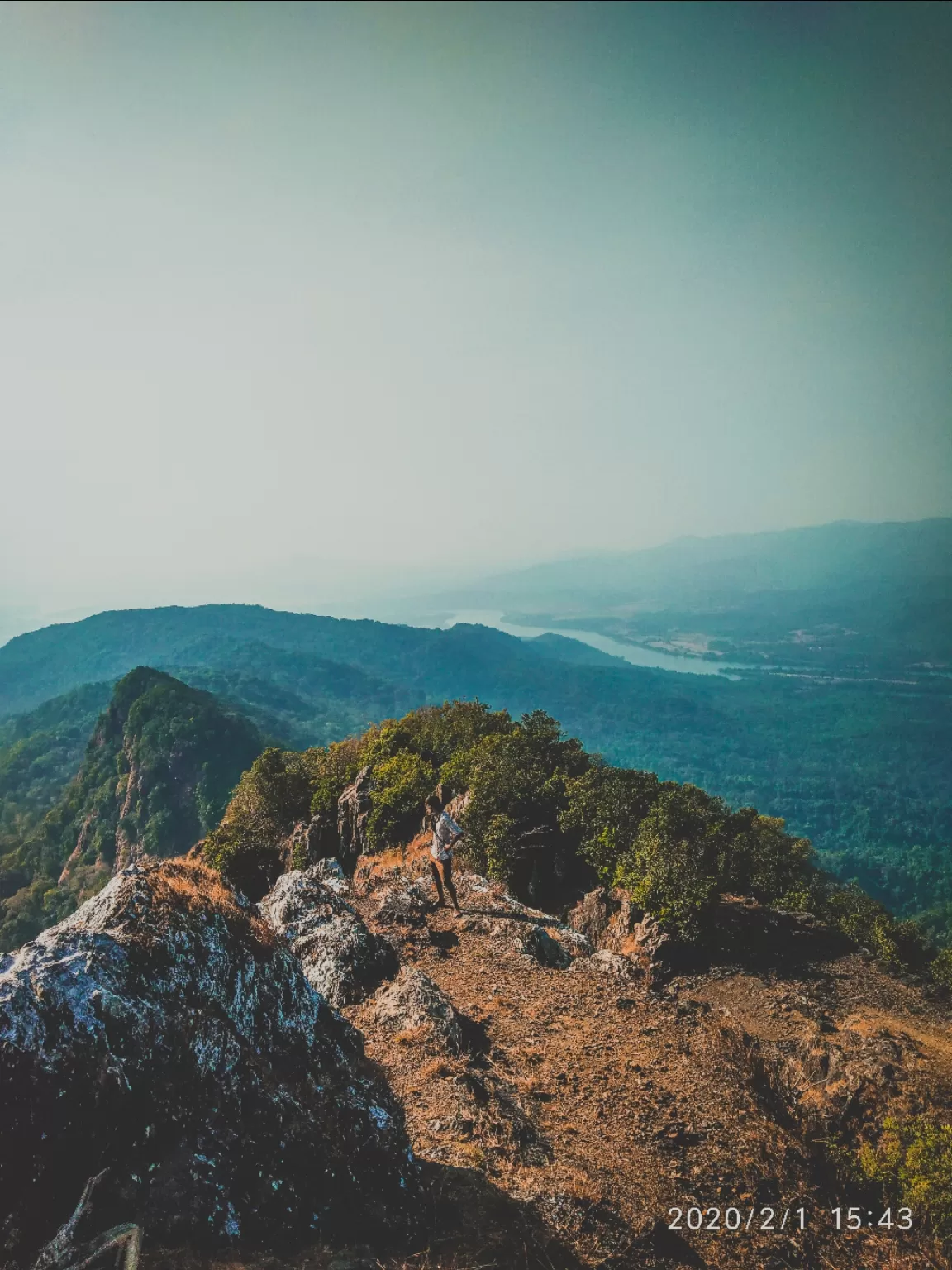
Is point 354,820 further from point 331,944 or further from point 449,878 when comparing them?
point 331,944

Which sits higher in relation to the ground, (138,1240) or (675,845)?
(138,1240)

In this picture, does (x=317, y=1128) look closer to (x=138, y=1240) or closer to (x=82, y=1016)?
(x=138, y=1240)

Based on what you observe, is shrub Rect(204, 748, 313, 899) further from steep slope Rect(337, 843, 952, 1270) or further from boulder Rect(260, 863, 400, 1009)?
steep slope Rect(337, 843, 952, 1270)

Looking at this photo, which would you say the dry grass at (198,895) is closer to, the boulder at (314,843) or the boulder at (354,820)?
the boulder at (354,820)

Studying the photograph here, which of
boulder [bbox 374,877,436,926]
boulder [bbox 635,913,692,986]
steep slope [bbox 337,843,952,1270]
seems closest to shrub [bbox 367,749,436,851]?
boulder [bbox 374,877,436,926]

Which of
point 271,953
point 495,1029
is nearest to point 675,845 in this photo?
point 495,1029

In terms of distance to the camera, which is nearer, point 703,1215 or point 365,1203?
point 365,1203
